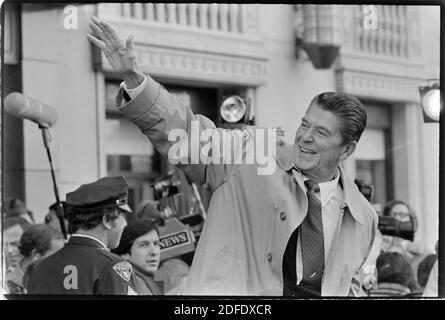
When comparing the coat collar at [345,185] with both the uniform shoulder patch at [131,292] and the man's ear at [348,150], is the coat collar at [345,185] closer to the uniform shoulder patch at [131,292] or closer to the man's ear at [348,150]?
the man's ear at [348,150]

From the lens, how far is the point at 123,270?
3963 millimetres

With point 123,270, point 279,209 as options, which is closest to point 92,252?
point 123,270

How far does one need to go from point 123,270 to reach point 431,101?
50.1 inches

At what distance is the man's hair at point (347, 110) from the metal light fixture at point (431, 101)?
1.16 ft

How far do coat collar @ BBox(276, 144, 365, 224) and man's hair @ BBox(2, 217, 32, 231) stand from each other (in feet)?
3.07

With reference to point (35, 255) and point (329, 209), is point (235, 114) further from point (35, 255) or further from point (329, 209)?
point (35, 255)

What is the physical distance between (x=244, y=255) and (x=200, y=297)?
0.69ft

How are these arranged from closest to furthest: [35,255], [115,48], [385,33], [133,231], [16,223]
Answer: [115,48] → [16,223] → [385,33] → [133,231] → [35,255]

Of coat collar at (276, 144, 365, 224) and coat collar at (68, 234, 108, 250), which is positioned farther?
coat collar at (68, 234, 108, 250)

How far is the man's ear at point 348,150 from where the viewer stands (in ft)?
13.0

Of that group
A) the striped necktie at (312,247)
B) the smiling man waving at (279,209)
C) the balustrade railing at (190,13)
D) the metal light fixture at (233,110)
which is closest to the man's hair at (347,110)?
the smiling man waving at (279,209)

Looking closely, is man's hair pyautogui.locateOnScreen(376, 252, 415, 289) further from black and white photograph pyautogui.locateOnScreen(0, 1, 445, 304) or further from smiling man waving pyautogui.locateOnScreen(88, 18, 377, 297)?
smiling man waving pyautogui.locateOnScreen(88, 18, 377, 297)

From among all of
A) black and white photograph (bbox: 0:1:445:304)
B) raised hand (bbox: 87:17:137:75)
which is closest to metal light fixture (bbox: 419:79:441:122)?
black and white photograph (bbox: 0:1:445:304)

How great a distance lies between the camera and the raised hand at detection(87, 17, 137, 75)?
3.63m
